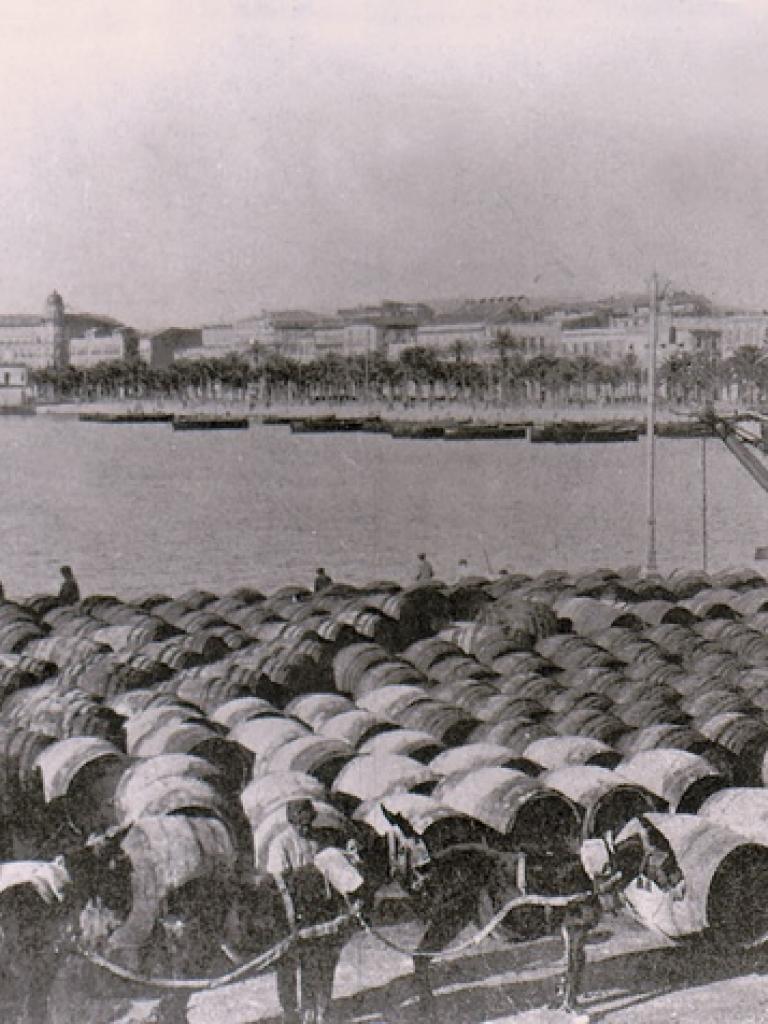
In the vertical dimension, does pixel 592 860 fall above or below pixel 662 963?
above

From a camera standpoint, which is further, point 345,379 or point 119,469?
point 345,379

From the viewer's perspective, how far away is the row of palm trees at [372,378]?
9456cm

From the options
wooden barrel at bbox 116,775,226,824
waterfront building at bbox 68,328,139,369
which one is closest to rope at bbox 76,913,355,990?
wooden barrel at bbox 116,775,226,824

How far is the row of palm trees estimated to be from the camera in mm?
94562

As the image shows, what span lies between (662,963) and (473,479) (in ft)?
171

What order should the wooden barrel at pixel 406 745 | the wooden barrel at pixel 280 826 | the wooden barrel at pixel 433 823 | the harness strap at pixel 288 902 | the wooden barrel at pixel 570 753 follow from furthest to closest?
the wooden barrel at pixel 406 745 < the wooden barrel at pixel 570 753 < the wooden barrel at pixel 433 823 < the wooden barrel at pixel 280 826 < the harness strap at pixel 288 902

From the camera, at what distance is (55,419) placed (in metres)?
92.5

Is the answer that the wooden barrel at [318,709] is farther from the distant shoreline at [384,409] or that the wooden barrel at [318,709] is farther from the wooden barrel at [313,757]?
the distant shoreline at [384,409]

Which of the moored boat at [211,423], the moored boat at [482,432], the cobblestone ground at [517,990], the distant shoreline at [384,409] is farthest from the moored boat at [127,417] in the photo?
the cobblestone ground at [517,990]

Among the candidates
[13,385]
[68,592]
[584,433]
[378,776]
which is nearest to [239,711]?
[378,776]

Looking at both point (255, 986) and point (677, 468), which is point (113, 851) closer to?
point (255, 986)

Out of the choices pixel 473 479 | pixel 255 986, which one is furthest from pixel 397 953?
pixel 473 479

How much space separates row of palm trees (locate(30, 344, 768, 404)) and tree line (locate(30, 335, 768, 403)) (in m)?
0.07

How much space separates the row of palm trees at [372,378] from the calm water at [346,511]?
1748 centimetres
